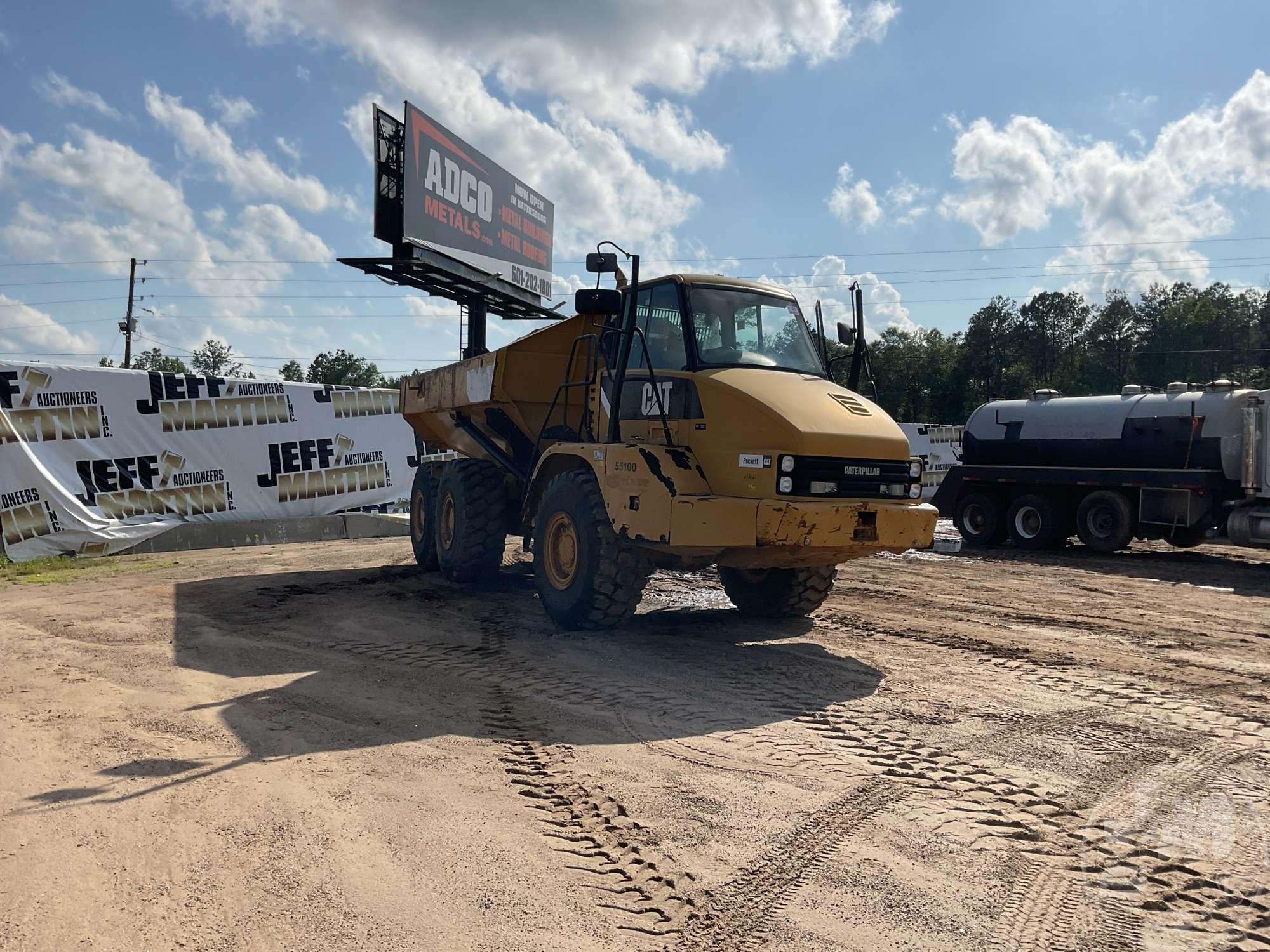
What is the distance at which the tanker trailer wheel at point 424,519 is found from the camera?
11.3 m

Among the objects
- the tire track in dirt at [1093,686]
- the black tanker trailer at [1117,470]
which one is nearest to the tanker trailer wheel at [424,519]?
the tire track in dirt at [1093,686]

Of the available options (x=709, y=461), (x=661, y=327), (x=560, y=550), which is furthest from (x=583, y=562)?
(x=661, y=327)

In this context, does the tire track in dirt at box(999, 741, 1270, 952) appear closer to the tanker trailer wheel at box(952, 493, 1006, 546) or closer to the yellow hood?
the yellow hood

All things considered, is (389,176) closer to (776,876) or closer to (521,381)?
(521,381)

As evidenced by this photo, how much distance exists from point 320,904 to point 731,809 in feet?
5.58

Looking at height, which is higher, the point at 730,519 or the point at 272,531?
the point at 730,519

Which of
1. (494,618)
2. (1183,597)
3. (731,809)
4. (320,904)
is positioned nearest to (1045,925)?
(731,809)

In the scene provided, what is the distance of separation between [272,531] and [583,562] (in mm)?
10744

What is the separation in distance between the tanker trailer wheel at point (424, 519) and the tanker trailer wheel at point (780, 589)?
4072 millimetres

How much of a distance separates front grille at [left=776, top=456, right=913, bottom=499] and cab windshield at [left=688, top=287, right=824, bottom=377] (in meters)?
1.12

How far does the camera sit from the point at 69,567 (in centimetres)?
1244

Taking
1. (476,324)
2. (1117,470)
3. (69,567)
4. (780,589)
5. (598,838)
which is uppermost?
(476,324)

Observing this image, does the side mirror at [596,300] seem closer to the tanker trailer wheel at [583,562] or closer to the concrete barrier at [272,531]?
the tanker trailer wheel at [583,562]

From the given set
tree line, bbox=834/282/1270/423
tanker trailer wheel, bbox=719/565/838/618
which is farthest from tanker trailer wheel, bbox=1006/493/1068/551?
tree line, bbox=834/282/1270/423
